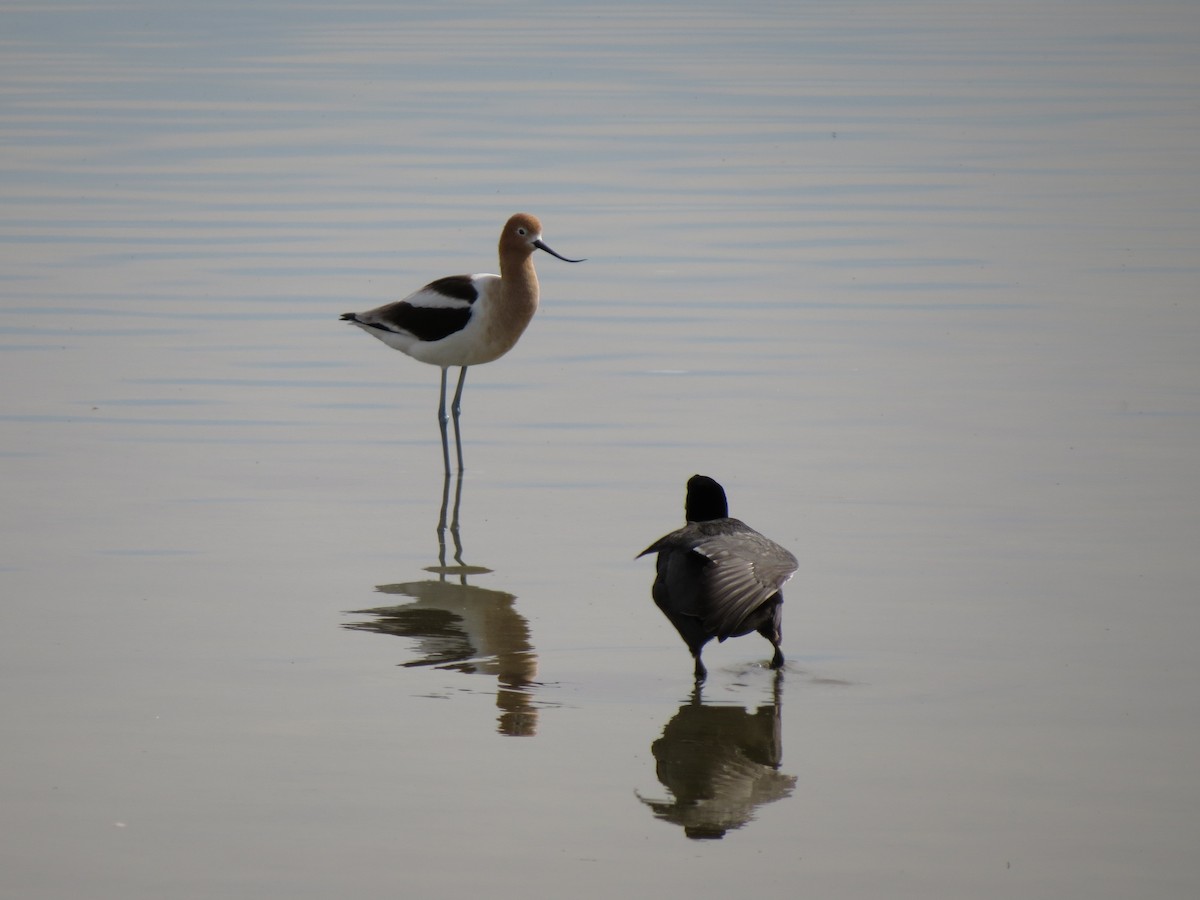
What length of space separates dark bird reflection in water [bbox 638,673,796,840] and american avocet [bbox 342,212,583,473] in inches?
206

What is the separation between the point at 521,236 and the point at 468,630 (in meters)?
4.90

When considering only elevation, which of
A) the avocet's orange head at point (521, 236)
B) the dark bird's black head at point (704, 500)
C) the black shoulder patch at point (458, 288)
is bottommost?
the dark bird's black head at point (704, 500)

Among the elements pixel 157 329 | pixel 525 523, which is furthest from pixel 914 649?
pixel 157 329

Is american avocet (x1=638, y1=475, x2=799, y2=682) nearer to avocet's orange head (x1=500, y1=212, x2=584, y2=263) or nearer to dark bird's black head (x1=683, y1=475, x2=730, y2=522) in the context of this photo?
dark bird's black head (x1=683, y1=475, x2=730, y2=522)

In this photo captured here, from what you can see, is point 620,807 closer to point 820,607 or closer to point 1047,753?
point 1047,753

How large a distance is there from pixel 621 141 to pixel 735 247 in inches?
277

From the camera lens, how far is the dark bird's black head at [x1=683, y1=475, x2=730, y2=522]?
296 inches

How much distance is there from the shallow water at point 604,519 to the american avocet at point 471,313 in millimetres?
433

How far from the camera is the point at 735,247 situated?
56.2 feet

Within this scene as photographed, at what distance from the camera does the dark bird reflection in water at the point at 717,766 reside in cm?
579

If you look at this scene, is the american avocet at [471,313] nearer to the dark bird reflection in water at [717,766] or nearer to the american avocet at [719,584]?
the american avocet at [719,584]

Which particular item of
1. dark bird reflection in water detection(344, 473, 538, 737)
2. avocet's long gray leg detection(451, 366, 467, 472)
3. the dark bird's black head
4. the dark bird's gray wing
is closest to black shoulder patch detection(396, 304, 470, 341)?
avocet's long gray leg detection(451, 366, 467, 472)

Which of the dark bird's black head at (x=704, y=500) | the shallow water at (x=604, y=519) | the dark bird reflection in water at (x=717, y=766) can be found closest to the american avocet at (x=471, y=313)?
the shallow water at (x=604, y=519)

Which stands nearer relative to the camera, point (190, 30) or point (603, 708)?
point (603, 708)
